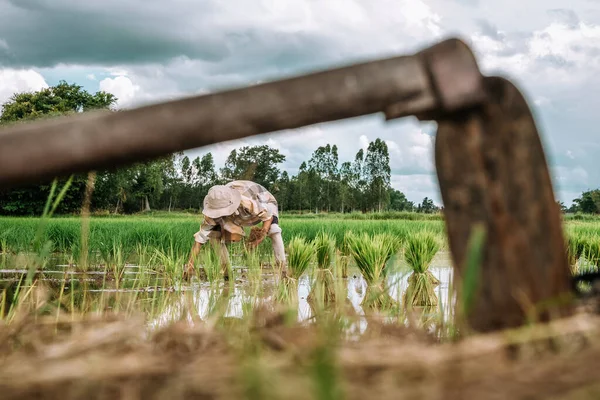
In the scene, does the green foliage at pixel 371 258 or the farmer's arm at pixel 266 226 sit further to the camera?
the farmer's arm at pixel 266 226

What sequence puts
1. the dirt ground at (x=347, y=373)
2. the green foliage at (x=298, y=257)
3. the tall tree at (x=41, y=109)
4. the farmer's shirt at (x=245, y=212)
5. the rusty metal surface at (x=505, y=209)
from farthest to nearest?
the tall tree at (x=41, y=109) → the farmer's shirt at (x=245, y=212) → the green foliage at (x=298, y=257) → the rusty metal surface at (x=505, y=209) → the dirt ground at (x=347, y=373)

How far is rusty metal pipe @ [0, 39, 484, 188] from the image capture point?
93 cm

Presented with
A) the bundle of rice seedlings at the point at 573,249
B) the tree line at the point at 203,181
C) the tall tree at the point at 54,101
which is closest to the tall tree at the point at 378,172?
the tree line at the point at 203,181

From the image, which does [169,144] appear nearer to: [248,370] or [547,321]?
[248,370]

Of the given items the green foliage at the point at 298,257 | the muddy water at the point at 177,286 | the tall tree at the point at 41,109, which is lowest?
the muddy water at the point at 177,286

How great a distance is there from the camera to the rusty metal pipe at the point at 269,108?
0.93m

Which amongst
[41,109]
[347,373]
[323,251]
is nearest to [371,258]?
[323,251]

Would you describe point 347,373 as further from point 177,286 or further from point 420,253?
point 420,253

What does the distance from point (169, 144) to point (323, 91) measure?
255 mm

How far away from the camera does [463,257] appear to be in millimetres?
963

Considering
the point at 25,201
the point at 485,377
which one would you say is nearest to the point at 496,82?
the point at 485,377

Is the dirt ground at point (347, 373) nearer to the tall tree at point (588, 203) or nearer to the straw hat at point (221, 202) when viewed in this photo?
the straw hat at point (221, 202)

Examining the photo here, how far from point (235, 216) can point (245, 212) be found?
143mm

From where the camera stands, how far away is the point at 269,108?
0.93 metres
